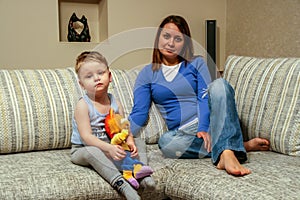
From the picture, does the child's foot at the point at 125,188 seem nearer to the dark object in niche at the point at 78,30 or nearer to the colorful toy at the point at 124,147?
the colorful toy at the point at 124,147

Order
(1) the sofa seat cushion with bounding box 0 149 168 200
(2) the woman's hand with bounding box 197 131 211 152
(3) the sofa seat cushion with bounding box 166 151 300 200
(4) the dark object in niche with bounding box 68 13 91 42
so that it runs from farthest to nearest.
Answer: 1. (4) the dark object in niche with bounding box 68 13 91 42
2. (2) the woman's hand with bounding box 197 131 211 152
3. (1) the sofa seat cushion with bounding box 0 149 168 200
4. (3) the sofa seat cushion with bounding box 166 151 300 200

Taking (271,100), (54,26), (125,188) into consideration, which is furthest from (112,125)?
(54,26)

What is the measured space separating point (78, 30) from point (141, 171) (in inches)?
74.5

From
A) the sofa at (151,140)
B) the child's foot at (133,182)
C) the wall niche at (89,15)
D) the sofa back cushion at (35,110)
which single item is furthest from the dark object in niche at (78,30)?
the child's foot at (133,182)

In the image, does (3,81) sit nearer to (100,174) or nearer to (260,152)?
(100,174)

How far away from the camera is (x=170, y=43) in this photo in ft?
6.86

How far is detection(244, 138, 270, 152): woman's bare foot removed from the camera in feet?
6.03

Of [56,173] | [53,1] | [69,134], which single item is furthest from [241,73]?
[53,1]

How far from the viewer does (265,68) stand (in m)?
1.97

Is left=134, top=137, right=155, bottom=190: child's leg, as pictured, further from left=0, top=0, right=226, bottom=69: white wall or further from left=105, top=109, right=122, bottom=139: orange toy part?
left=0, top=0, right=226, bottom=69: white wall

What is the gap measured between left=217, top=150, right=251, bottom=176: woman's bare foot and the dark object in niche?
186 cm

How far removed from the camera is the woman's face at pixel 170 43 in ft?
6.87

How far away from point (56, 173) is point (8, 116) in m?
0.49

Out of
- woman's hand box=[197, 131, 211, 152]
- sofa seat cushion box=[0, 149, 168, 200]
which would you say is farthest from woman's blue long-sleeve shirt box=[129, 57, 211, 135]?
sofa seat cushion box=[0, 149, 168, 200]
